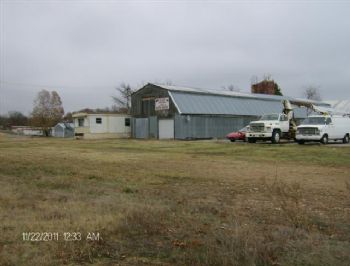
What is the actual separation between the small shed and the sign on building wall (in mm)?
31417

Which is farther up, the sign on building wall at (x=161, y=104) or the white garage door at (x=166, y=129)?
the sign on building wall at (x=161, y=104)

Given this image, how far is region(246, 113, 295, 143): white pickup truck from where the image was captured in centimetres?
3381

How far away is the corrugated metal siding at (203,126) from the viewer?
4681 cm

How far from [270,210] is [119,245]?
358 centimetres

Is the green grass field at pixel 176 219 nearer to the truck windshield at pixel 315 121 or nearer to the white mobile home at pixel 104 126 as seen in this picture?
the truck windshield at pixel 315 121

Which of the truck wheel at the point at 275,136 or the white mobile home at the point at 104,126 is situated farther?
the white mobile home at the point at 104,126

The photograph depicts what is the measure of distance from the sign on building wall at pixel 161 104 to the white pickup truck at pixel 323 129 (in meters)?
19.3

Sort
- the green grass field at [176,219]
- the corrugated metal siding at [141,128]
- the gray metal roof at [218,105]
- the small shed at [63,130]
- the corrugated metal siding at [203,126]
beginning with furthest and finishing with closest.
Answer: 1. the small shed at [63,130]
2. the corrugated metal siding at [141,128]
3. the gray metal roof at [218,105]
4. the corrugated metal siding at [203,126]
5. the green grass field at [176,219]

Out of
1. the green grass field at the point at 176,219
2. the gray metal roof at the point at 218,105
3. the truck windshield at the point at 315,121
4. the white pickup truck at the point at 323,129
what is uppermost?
the gray metal roof at the point at 218,105

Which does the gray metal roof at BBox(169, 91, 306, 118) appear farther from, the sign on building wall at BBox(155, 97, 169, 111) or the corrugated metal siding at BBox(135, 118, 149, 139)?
the corrugated metal siding at BBox(135, 118, 149, 139)

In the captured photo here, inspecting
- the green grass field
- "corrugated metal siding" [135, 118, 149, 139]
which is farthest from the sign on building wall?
the green grass field

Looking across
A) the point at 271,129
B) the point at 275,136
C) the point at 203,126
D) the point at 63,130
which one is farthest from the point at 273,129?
the point at 63,130

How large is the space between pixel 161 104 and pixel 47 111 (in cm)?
4620

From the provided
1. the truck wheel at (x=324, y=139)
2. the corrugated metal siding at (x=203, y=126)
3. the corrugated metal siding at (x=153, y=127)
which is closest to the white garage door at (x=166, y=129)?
the corrugated metal siding at (x=153, y=127)
